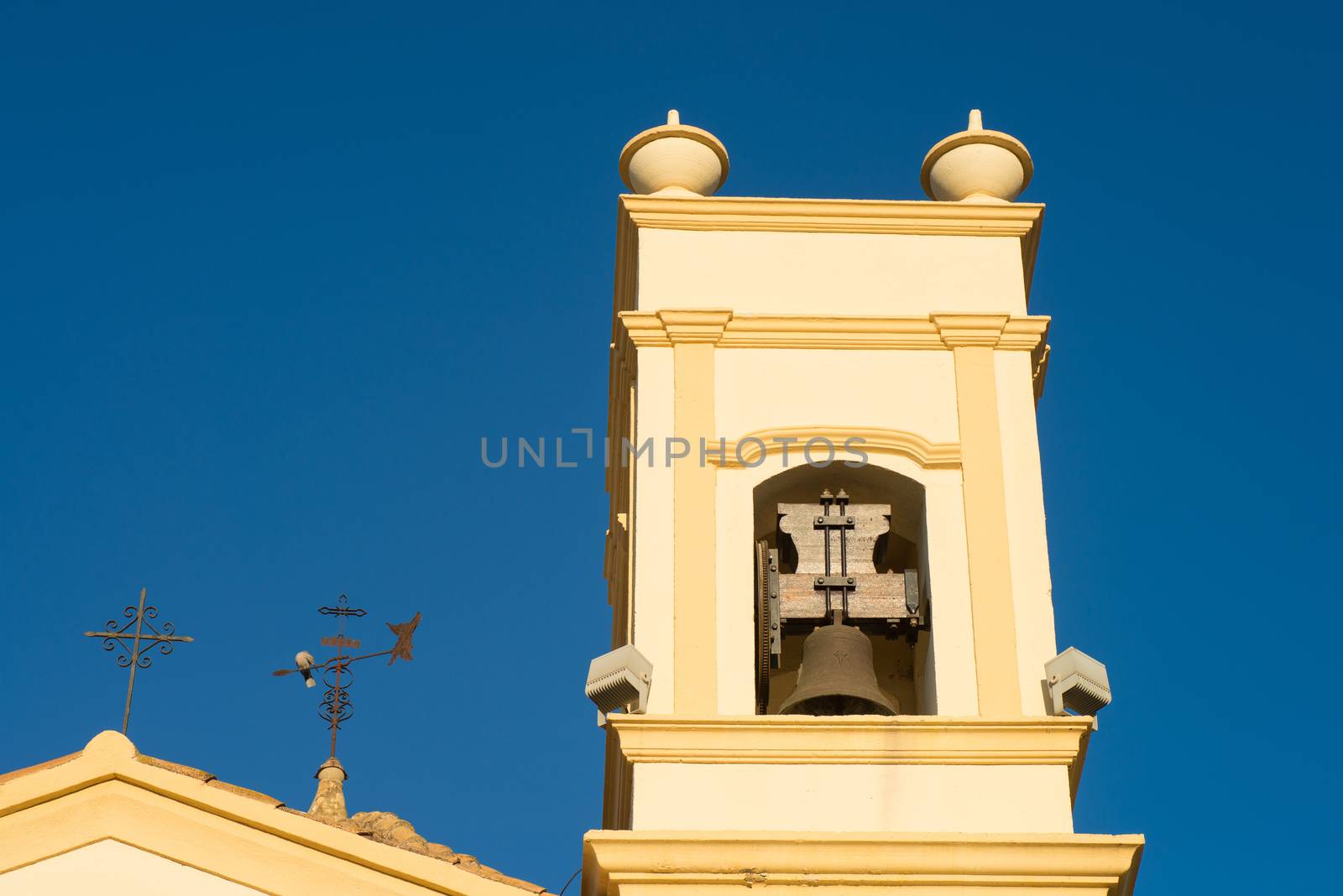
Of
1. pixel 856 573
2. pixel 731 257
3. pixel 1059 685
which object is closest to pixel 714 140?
pixel 731 257

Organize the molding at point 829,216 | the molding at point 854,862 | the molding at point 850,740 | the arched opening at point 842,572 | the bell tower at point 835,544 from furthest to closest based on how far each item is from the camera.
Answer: the molding at point 829,216 → the arched opening at point 842,572 → the molding at point 850,740 → the bell tower at point 835,544 → the molding at point 854,862

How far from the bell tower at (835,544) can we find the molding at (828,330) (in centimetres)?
1

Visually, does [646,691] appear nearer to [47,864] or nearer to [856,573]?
[856,573]

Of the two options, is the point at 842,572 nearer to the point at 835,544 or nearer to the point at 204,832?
the point at 835,544

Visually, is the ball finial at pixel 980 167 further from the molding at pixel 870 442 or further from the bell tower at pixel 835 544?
the molding at pixel 870 442

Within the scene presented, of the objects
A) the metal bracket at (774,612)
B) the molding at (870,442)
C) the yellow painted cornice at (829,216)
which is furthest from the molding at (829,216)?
the metal bracket at (774,612)

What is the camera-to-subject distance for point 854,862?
1165cm

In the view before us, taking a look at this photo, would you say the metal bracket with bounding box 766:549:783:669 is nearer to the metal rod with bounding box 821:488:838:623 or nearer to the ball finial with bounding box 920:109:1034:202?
the metal rod with bounding box 821:488:838:623

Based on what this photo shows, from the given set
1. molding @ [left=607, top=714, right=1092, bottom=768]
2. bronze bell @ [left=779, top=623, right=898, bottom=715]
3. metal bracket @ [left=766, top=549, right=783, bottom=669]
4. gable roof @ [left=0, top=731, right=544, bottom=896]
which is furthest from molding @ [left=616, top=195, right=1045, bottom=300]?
gable roof @ [left=0, top=731, right=544, bottom=896]

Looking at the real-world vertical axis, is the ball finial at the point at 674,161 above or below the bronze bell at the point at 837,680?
above

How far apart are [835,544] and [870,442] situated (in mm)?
527

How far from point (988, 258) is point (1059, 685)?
8.85 ft

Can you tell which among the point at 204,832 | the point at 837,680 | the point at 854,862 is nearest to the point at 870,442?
the point at 837,680

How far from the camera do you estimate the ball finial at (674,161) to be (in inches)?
574
